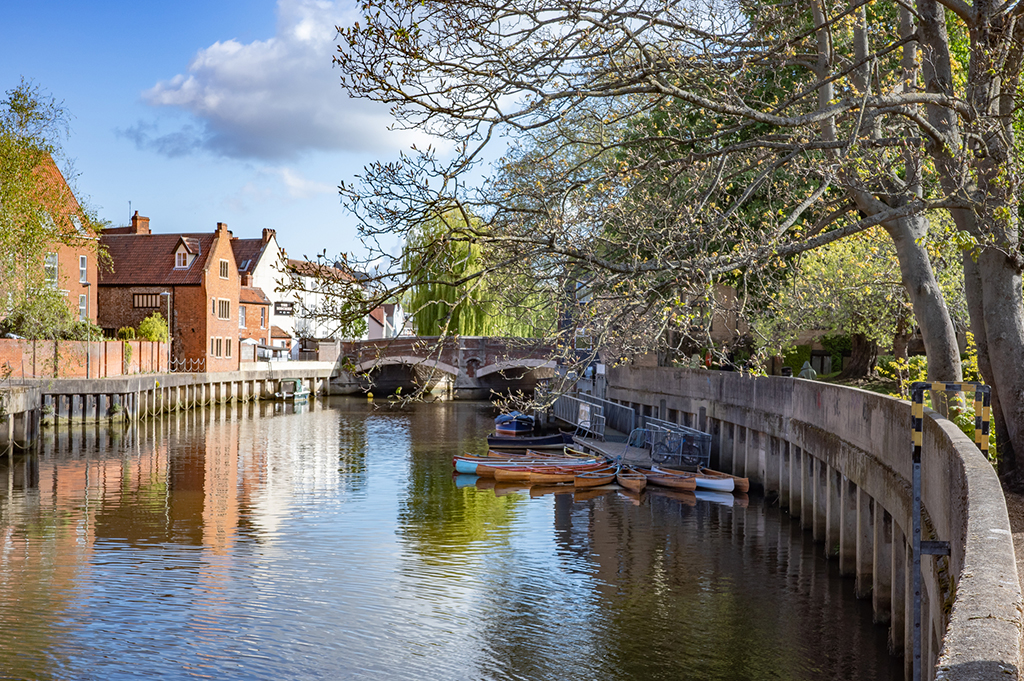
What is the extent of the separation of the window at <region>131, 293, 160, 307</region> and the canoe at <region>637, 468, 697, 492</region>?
4307 centimetres

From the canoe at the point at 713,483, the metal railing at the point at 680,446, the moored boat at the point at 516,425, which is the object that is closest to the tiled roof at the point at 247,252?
the moored boat at the point at 516,425

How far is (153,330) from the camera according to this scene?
55.3 metres

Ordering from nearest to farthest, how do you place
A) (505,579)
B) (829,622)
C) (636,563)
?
1. (829,622)
2. (505,579)
3. (636,563)

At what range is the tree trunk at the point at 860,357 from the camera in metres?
38.0

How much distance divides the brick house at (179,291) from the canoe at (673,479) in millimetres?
40363

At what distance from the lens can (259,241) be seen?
8175 centimetres

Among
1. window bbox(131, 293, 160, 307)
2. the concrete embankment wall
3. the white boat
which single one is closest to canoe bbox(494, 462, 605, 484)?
the concrete embankment wall

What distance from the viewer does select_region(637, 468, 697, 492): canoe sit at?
2516 centimetres

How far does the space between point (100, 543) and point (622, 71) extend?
15013 mm

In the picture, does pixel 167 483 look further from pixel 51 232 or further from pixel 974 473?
pixel 974 473

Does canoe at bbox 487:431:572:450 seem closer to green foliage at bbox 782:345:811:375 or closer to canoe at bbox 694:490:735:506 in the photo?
canoe at bbox 694:490:735:506

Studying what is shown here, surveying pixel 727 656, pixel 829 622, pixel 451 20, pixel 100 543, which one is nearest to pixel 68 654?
pixel 100 543

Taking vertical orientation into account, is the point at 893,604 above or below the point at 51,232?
below

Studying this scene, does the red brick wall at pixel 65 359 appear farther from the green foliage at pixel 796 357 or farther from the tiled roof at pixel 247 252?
the green foliage at pixel 796 357
